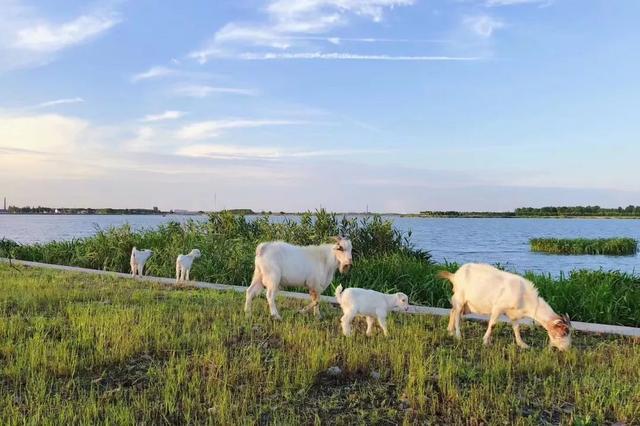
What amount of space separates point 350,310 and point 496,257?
96.3 ft

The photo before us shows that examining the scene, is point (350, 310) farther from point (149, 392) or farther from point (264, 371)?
point (149, 392)

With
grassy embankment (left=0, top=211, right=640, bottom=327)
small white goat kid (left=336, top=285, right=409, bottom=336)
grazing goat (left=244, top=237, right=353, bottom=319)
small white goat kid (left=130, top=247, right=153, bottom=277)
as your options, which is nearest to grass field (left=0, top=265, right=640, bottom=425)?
small white goat kid (left=336, top=285, right=409, bottom=336)

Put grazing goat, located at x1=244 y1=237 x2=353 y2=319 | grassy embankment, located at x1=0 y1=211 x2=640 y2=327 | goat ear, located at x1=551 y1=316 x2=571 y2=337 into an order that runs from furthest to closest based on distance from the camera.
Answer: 1. grassy embankment, located at x1=0 y1=211 x2=640 y2=327
2. grazing goat, located at x1=244 y1=237 x2=353 y2=319
3. goat ear, located at x1=551 y1=316 x2=571 y2=337

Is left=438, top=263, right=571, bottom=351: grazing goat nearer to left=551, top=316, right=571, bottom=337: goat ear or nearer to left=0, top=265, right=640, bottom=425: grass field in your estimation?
left=551, top=316, right=571, bottom=337: goat ear

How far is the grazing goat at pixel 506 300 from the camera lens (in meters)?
7.09

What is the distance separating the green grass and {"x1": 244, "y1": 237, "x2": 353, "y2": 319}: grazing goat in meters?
34.8

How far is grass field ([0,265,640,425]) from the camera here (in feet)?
16.4

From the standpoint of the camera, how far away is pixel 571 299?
442 inches

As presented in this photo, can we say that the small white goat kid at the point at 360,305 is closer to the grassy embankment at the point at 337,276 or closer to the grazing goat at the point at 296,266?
→ the grazing goat at the point at 296,266

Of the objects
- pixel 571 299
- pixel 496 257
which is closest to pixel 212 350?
pixel 571 299

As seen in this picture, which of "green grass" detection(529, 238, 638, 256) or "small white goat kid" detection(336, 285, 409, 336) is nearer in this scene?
"small white goat kid" detection(336, 285, 409, 336)

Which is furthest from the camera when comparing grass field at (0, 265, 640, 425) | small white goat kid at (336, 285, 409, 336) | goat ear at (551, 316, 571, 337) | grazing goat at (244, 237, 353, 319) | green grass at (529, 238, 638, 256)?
green grass at (529, 238, 638, 256)

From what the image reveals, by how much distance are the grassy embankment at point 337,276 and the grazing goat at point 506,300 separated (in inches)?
150

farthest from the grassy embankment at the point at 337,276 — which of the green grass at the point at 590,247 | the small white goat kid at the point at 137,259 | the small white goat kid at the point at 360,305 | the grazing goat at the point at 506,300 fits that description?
the green grass at the point at 590,247
